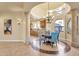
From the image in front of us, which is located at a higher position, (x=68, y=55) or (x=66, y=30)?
(x=66, y=30)

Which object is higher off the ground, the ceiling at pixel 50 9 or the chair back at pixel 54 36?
the ceiling at pixel 50 9

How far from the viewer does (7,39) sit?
15.2 ft

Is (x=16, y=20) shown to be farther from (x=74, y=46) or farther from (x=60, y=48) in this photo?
(x=74, y=46)

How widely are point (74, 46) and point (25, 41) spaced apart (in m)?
1.24

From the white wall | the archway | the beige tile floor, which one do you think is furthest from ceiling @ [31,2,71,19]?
the beige tile floor

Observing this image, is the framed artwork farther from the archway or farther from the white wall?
the archway

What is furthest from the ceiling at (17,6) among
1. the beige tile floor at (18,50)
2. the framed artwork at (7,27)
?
the beige tile floor at (18,50)

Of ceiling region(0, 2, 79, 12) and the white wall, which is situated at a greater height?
ceiling region(0, 2, 79, 12)

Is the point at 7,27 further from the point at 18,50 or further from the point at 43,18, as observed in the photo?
the point at 43,18

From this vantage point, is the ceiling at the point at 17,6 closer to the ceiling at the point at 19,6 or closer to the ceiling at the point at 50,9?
the ceiling at the point at 19,6

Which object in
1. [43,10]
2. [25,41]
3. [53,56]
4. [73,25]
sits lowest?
[53,56]

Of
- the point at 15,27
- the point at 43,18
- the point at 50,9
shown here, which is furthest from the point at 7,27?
the point at 50,9

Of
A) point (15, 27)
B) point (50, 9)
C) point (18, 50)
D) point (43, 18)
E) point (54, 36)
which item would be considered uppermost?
point (50, 9)

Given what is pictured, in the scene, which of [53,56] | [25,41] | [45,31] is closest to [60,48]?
[53,56]
